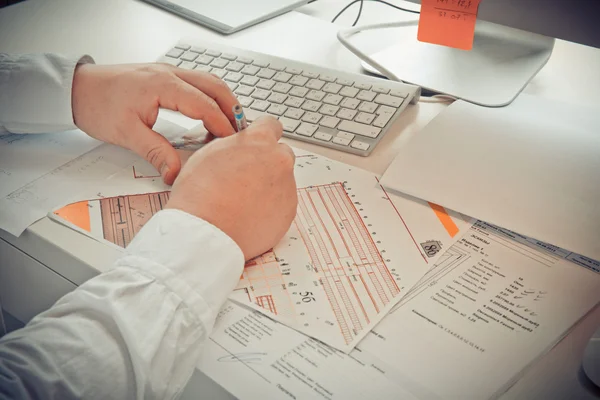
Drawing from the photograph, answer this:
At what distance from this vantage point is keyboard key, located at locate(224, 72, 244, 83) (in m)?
0.86

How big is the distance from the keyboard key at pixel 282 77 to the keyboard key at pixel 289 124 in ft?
0.30

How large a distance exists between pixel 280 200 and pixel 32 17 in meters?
0.73

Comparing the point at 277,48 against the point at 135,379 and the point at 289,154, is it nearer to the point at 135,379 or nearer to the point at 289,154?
the point at 289,154

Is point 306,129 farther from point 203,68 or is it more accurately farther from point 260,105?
point 203,68

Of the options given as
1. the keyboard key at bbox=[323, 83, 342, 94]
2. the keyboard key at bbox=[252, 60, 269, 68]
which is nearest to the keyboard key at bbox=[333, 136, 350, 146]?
the keyboard key at bbox=[323, 83, 342, 94]

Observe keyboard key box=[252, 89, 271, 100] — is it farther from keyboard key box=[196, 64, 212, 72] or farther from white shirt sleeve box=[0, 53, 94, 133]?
white shirt sleeve box=[0, 53, 94, 133]

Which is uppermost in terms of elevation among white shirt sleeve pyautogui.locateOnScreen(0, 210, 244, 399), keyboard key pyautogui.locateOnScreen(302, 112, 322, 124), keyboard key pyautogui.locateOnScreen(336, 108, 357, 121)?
keyboard key pyautogui.locateOnScreen(336, 108, 357, 121)

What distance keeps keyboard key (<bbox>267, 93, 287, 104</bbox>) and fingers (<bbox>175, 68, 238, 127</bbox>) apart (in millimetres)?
96

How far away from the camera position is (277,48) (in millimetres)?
999

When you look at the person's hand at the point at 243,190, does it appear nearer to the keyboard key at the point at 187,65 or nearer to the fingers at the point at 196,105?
the fingers at the point at 196,105

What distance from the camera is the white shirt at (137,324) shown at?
48cm

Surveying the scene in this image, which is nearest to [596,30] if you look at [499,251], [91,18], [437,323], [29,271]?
[499,251]

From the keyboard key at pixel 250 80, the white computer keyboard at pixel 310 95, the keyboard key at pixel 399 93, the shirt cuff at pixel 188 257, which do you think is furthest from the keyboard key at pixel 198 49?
the shirt cuff at pixel 188 257

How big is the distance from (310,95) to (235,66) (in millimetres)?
140
